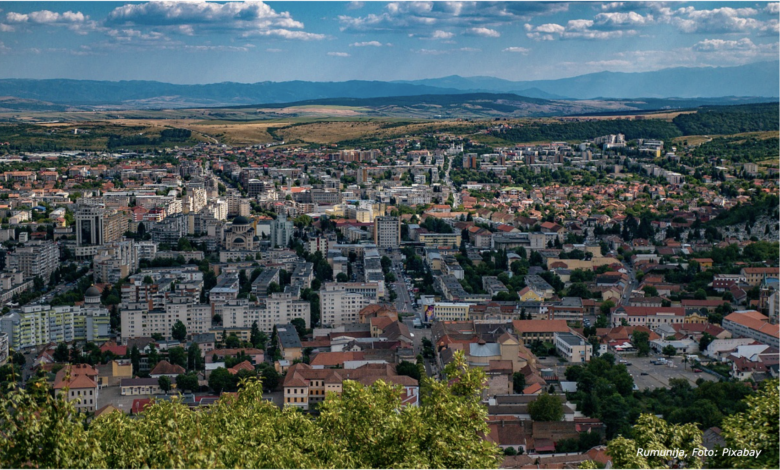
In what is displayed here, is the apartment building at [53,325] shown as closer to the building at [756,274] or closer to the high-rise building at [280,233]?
the high-rise building at [280,233]

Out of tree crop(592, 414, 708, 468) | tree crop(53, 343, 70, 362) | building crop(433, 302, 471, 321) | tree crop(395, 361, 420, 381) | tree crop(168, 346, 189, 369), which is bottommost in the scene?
tree crop(53, 343, 70, 362)

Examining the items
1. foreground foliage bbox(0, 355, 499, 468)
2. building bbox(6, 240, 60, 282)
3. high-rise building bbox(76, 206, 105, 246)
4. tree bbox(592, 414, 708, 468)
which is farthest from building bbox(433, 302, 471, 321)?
tree bbox(592, 414, 708, 468)

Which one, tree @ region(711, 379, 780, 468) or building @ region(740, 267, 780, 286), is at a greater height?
tree @ region(711, 379, 780, 468)

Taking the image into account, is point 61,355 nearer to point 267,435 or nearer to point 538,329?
point 538,329

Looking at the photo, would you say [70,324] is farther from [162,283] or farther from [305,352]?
[305,352]

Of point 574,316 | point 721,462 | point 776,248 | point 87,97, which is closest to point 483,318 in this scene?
point 574,316

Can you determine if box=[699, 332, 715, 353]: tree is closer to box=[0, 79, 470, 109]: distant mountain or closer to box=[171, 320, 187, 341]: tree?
box=[171, 320, 187, 341]: tree
